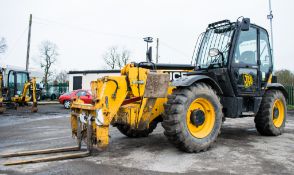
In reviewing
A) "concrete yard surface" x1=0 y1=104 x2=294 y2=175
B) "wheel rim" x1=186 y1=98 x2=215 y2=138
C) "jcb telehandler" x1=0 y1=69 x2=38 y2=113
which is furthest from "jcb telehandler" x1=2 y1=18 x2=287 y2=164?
"jcb telehandler" x1=0 y1=69 x2=38 y2=113

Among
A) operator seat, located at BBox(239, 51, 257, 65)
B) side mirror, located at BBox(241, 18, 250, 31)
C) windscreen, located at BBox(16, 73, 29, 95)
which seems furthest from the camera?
windscreen, located at BBox(16, 73, 29, 95)

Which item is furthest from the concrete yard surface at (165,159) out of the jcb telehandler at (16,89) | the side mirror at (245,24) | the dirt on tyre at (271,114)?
the jcb telehandler at (16,89)

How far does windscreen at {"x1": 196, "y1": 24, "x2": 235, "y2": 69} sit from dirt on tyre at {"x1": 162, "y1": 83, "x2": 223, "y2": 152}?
120cm

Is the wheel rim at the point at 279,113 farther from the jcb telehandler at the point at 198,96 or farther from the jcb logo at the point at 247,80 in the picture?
the jcb logo at the point at 247,80

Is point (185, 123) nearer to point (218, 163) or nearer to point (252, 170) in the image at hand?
point (218, 163)

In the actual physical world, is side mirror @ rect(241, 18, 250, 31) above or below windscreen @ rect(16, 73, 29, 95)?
above

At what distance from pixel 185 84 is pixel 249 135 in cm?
342

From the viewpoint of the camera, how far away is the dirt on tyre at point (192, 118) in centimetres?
560

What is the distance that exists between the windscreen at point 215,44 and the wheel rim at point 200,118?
1394 mm

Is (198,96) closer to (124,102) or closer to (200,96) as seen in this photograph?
(200,96)

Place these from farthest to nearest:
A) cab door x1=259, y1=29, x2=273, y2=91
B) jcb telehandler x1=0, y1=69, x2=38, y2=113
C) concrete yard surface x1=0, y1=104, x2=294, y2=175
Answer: jcb telehandler x1=0, y1=69, x2=38, y2=113 → cab door x1=259, y1=29, x2=273, y2=91 → concrete yard surface x1=0, y1=104, x2=294, y2=175

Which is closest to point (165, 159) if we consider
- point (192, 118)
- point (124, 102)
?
point (192, 118)

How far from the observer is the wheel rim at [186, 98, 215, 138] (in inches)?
237

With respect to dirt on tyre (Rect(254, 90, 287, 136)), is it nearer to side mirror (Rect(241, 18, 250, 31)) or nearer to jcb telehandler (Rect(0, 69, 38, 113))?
side mirror (Rect(241, 18, 250, 31))
